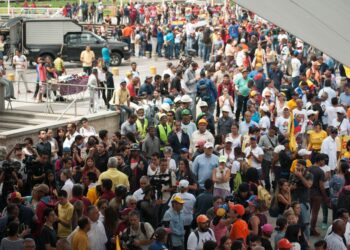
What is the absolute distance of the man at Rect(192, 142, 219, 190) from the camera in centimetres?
1655

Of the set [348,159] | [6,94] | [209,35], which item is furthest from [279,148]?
[209,35]

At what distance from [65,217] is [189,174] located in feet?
9.65

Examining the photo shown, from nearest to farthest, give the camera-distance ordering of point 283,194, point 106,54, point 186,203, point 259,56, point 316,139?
point 186,203, point 283,194, point 316,139, point 259,56, point 106,54

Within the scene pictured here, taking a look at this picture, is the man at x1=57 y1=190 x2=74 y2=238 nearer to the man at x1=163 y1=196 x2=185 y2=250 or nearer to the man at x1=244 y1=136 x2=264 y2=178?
the man at x1=163 y1=196 x2=185 y2=250

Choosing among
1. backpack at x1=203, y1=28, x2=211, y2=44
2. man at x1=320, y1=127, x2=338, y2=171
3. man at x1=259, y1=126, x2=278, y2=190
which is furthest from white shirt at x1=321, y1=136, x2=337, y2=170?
backpack at x1=203, y1=28, x2=211, y2=44

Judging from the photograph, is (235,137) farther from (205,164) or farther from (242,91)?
(242,91)

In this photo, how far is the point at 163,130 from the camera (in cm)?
1944

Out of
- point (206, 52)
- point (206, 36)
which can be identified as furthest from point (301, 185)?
point (206, 52)

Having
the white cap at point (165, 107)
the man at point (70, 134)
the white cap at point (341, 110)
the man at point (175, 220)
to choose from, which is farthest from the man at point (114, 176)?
the white cap at point (341, 110)

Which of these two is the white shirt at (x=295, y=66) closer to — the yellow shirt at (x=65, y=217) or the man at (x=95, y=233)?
the yellow shirt at (x=65, y=217)

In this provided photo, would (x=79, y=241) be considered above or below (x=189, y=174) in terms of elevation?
below

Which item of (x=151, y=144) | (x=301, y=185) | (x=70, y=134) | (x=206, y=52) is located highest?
(x=301, y=185)

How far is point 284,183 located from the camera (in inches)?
596

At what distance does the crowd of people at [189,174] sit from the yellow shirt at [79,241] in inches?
0.6
